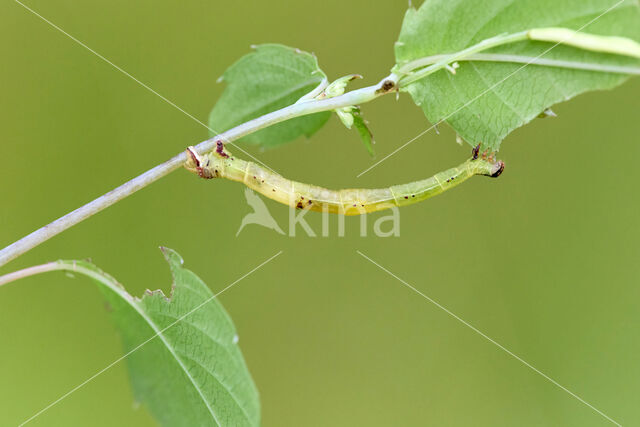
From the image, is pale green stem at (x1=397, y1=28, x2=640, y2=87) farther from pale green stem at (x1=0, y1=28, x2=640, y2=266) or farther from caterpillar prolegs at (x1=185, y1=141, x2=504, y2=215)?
caterpillar prolegs at (x1=185, y1=141, x2=504, y2=215)

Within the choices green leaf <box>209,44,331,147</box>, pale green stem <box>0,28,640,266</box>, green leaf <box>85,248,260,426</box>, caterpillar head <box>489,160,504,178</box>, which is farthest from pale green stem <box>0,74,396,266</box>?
caterpillar head <box>489,160,504,178</box>

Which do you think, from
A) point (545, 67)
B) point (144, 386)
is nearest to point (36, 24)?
point (144, 386)

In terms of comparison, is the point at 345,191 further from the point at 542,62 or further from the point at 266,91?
the point at 542,62

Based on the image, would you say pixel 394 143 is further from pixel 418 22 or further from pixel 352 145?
pixel 418 22

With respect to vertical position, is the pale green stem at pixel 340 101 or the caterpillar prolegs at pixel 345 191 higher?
the caterpillar prolegs at pixel 345 191

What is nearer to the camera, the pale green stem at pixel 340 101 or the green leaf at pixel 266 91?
the pale green stem at pixel 340 101

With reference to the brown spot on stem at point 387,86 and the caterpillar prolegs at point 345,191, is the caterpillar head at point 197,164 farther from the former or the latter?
the brown spot on stem at point 387,86

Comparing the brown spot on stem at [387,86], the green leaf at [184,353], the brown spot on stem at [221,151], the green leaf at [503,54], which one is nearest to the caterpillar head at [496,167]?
the green leaf at [503,54]
